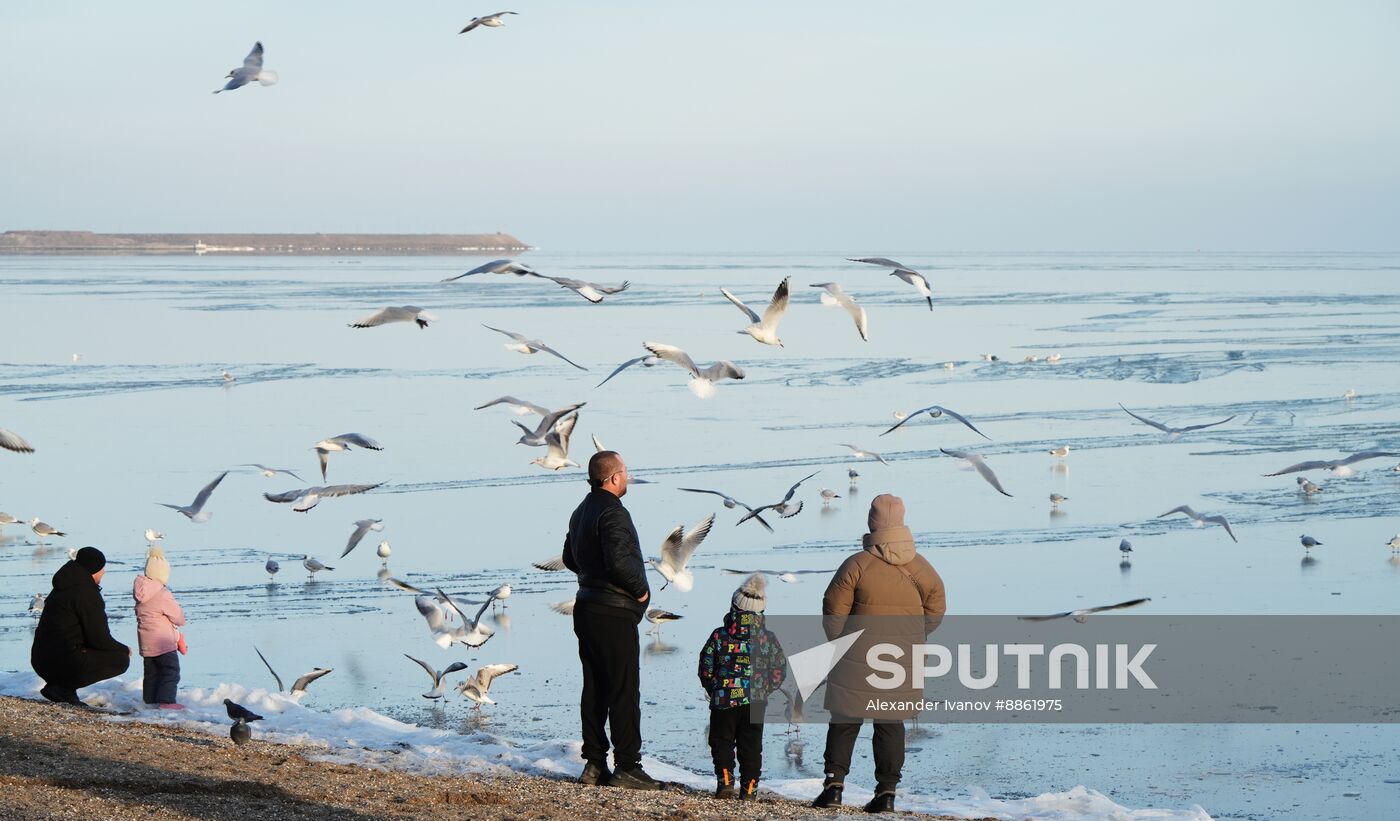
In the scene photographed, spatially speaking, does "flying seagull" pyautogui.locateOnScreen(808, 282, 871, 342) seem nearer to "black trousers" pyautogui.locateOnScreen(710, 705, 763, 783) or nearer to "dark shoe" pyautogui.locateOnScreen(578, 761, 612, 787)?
"black trousers" pyautogui.locateOnScreen(710, 705, 763, 783)

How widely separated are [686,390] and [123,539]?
12.0 m

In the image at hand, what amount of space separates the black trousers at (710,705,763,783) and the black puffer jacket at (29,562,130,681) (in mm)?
3686

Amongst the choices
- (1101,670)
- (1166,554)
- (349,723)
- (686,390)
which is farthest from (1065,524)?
(686,390)

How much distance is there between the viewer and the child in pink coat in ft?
25.5

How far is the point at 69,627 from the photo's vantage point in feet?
25.6

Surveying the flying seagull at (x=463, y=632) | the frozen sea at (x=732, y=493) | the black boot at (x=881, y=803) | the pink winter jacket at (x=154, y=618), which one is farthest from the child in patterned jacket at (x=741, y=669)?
the pink winter jacket at (x=154, y=618)

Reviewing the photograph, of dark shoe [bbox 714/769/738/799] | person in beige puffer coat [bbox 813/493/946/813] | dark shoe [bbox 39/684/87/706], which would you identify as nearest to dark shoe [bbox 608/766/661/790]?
dark shoe [bbox 714/769/738/799]

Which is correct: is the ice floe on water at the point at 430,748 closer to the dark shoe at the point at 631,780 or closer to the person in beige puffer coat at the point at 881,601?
the dark shoe at the point at 631,780

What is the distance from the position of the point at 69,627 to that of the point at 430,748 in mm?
2191

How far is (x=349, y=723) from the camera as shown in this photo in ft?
25.2

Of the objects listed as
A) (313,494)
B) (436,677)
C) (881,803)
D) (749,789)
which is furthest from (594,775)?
(313,494)

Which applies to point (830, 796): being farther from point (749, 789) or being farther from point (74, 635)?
point (74, 635)

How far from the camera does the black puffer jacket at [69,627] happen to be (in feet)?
25.5

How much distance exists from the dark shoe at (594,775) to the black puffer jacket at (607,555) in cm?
74
